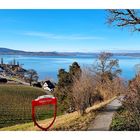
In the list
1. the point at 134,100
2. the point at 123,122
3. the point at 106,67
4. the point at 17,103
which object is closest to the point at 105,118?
the point at 123,122

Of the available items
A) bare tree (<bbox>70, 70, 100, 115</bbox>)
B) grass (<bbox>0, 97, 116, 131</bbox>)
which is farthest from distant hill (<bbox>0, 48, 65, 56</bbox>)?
grass (<bbox>0, 97, 116, 131</bbox>)

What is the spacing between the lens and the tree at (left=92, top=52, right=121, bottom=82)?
11.7 metres

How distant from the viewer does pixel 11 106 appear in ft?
40.2

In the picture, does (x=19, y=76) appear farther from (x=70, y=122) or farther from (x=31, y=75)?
(x=70, y=122)

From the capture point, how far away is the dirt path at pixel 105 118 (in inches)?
465

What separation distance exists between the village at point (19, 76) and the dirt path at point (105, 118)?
0.85 meters

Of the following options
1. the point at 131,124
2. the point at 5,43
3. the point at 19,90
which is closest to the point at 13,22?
the point at 5,43

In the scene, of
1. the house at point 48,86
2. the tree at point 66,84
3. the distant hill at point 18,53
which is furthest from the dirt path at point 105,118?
the distant hill at point 18,53

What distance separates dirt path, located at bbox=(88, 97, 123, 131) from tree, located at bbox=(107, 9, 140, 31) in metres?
1.11

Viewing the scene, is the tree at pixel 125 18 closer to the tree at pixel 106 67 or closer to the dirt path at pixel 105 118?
the tree at pixel 106 67

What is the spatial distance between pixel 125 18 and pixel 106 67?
82cm

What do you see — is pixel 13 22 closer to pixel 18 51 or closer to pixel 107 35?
pixel 18 51

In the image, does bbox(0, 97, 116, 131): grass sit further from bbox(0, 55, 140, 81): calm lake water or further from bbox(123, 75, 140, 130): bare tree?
bbox(0, 55, 140, 81): calm lake water
